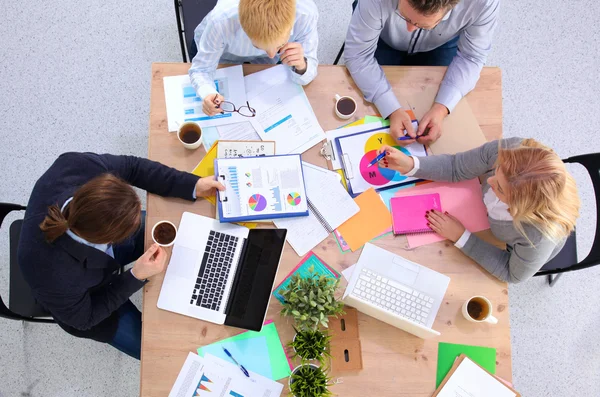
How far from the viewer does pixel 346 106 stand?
1595 millimetres

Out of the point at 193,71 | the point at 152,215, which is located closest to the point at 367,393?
the point at 152,215

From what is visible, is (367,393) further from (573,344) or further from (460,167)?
(573,344)

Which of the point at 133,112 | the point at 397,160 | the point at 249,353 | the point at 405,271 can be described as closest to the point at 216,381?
the point at 249,353

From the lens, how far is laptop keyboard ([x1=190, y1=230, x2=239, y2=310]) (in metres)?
1.41

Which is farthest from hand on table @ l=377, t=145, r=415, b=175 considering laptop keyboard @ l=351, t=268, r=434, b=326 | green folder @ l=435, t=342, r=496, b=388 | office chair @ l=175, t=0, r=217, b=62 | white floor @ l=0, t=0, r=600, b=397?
white floor @ l=0, t=0, r=600, b=397

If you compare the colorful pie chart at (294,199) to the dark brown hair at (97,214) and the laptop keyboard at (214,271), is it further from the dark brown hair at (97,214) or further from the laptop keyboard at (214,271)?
the dark brown hair at (97,214)

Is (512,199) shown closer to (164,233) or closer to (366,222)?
(366,222)

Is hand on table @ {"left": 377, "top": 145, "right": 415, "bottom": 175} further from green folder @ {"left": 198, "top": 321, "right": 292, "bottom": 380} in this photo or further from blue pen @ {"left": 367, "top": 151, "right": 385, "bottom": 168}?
green folder @ {"left": 198, "top": 321, "right": 292, "bottom": 380}

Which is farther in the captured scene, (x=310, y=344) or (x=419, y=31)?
(x=419, y=31)

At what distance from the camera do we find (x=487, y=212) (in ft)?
5.04

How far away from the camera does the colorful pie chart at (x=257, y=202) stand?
1.48 m

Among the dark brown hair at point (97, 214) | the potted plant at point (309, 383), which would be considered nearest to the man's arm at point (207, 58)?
the dark brown hair at point (97, 214)

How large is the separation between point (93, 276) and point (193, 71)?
2.38ft

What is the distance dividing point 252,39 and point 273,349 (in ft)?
3.11
